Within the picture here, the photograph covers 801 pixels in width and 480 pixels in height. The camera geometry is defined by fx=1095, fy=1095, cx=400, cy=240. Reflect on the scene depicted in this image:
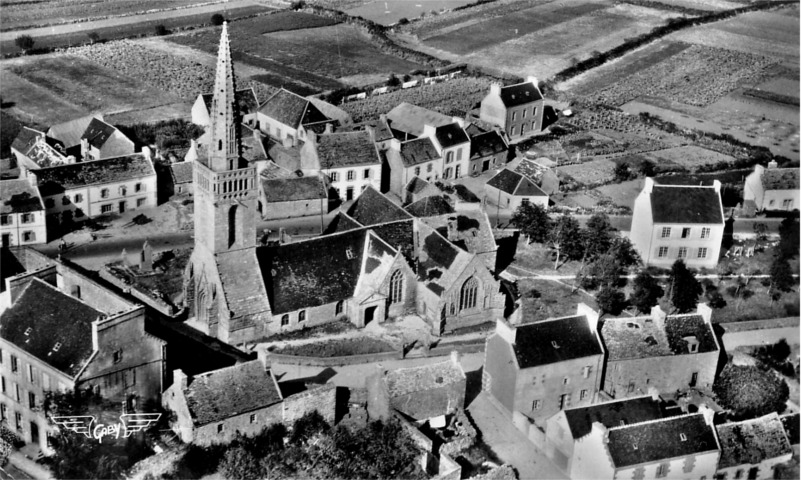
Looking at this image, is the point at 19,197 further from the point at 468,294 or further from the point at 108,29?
the point at 108,29

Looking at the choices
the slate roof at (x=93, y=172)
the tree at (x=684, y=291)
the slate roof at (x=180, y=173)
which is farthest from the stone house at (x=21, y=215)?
the tree at (x=684, y=291)

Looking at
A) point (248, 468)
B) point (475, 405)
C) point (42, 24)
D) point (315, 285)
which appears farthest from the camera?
point (42, 24)

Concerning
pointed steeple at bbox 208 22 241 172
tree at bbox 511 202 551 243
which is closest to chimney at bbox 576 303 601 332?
tree at bbox 511 202 551 243

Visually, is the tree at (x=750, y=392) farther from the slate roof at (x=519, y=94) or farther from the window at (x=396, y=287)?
the slate roof at (x=519, y=94)

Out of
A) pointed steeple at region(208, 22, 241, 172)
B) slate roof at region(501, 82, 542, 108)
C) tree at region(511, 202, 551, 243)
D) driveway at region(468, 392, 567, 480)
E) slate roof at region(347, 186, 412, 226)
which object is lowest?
driveway at region(468, 392, 567, 480)

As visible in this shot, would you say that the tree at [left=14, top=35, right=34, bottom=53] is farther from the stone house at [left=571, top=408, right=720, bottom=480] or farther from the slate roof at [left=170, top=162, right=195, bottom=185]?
the stone house at [left=571, top=408, right=720, bottom=480]

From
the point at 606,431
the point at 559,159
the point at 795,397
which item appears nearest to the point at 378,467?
the point at 606,431

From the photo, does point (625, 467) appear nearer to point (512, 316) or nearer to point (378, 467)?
point (378, 467)
